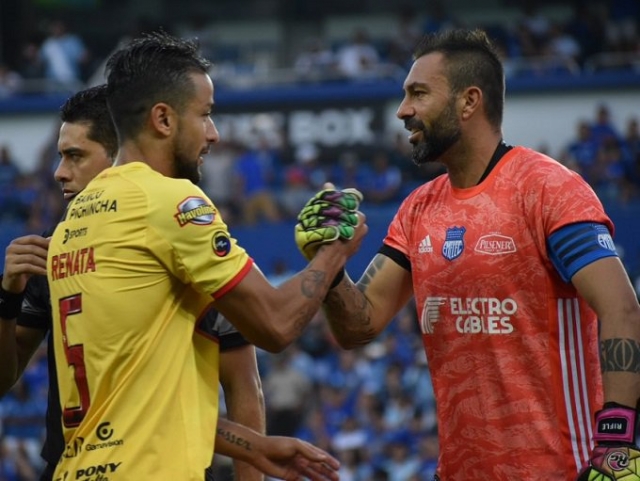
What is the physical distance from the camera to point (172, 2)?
87.2ft

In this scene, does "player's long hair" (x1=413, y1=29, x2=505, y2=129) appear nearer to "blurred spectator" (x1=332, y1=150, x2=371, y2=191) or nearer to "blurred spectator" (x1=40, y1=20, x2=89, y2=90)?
"blurred spectator" (x1=332, y1=150, x2=371, y2=191)

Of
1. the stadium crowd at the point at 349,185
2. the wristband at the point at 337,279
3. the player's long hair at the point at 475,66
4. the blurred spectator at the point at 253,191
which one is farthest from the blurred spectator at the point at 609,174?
the wristband at the point at 337,279

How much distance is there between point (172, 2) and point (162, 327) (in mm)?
23175

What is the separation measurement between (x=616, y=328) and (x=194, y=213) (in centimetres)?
147

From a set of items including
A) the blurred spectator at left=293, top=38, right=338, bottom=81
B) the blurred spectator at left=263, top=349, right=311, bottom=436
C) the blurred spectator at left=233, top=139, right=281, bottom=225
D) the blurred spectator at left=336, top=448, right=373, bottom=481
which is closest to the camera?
the blurred spectator at left=336, top=448, right=373, bottom=481

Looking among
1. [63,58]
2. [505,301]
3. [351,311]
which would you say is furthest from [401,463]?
[63,58]

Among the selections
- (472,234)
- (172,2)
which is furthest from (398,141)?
(472,234)

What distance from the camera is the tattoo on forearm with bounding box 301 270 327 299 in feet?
14.1

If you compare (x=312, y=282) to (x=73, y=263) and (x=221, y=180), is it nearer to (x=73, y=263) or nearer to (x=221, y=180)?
(x=73, y=263)

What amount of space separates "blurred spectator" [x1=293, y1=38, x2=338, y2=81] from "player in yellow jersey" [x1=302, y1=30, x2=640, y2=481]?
14.6 m

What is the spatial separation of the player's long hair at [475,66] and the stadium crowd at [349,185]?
7653 millimetres

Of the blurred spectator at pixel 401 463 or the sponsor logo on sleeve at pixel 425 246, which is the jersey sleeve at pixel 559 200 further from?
the blurred spectator at pixel 401 463

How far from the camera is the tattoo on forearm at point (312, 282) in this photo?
4301mm

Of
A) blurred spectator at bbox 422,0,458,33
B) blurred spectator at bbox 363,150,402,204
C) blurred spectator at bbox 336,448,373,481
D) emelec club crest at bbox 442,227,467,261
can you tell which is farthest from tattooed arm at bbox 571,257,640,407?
blurred spectator at bbox 422,0,458,33
